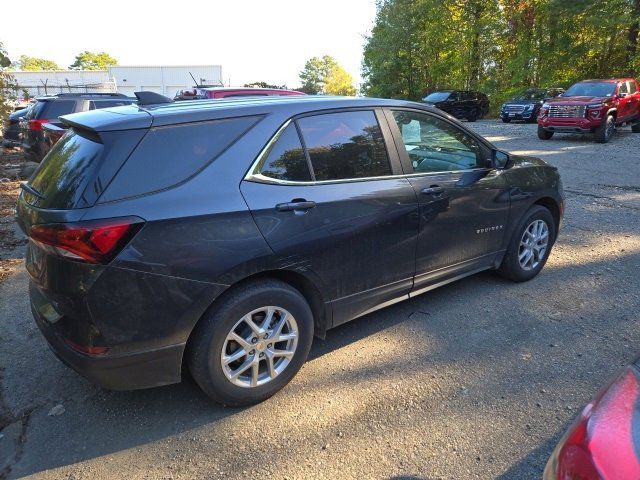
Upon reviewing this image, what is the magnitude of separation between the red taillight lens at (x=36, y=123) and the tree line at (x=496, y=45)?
2383 centimetres

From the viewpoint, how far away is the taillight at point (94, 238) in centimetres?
226

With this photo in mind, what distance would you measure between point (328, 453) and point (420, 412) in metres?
0.63

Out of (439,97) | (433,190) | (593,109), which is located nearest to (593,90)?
(593,109)

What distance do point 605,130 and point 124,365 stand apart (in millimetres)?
16021

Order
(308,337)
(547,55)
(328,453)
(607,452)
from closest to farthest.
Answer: (607,452) < (328,453) < (308,337) < (547,55)

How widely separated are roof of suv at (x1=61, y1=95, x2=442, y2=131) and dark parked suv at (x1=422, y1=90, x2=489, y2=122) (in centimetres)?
2244

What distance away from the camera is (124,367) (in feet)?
8.04

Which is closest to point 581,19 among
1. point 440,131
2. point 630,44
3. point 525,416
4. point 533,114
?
point 630,44

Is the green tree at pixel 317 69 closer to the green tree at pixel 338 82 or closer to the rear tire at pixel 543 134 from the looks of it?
the green tree at pixel 338 82

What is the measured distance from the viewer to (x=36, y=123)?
10117 mm

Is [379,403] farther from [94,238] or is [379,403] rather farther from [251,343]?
[94,238]

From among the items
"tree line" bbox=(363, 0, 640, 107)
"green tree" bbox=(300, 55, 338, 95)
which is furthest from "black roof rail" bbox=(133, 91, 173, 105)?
"green tree" bbox=(300, 55, 338, 95)

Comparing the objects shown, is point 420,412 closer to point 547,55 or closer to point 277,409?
point 277,409

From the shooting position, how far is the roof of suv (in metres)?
2.53
